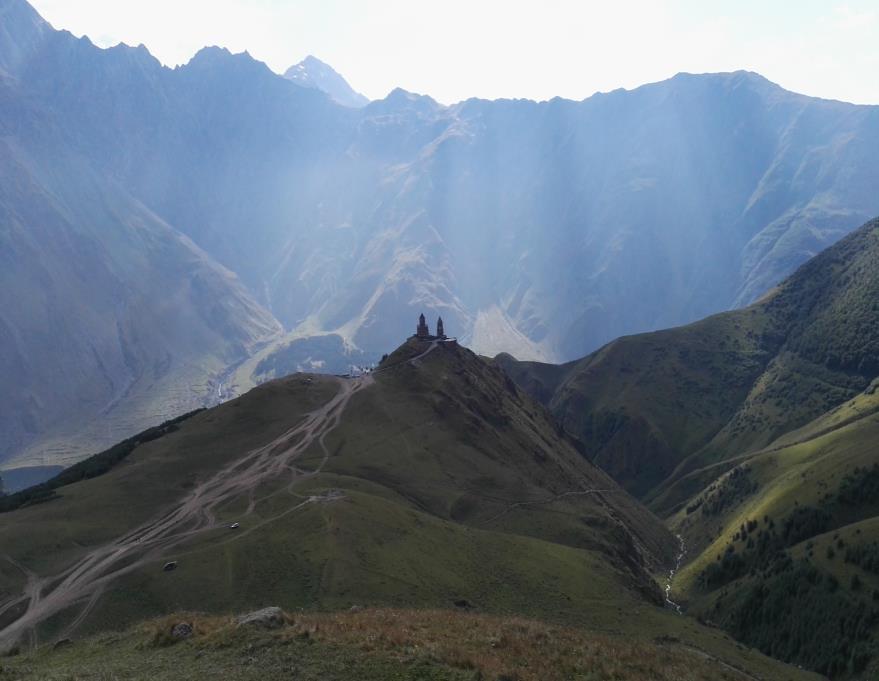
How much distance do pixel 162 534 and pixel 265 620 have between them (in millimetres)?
49189

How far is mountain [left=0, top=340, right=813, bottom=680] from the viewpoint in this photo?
61.0 metres

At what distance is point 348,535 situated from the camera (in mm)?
73750

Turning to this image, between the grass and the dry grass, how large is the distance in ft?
0.18

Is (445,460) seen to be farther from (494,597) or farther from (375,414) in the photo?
(494,597)

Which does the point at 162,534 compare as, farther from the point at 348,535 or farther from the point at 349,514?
the point at 348,535

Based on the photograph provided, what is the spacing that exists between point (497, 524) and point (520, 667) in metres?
69.8

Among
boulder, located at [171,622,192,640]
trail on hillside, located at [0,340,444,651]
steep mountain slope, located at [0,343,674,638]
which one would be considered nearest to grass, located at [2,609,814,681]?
boulder, located at [171,622,192,640]

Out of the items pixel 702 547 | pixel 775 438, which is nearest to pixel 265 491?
pixel 702 547

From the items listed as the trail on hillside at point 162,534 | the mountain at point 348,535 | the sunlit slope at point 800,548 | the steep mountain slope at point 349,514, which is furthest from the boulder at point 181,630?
the sunlit slope at point 800,548

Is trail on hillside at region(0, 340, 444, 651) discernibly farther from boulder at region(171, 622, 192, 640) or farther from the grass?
boulder at region(171, 622, 192, 640)

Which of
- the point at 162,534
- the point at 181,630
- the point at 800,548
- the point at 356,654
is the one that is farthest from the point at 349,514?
the point at 800,548

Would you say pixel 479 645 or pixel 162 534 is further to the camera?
pixel 162 534

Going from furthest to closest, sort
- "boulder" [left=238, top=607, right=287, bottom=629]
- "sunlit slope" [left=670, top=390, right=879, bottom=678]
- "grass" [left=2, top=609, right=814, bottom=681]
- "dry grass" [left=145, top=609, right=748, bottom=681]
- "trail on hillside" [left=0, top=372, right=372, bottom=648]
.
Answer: "sunlit slope" [left=670, top=390, right=879, bottom=678]
"trail on hillside" [left=0, top=372, right=372, bottom=648]
"boulder" [left=238, top=607, right=287, bottom=629]
"dry grass" [left=145, top=609, right=748, bottom=681]
"grass" [left=2, top=609, right=814, bottom=681]

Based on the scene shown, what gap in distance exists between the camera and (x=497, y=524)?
333 ft
